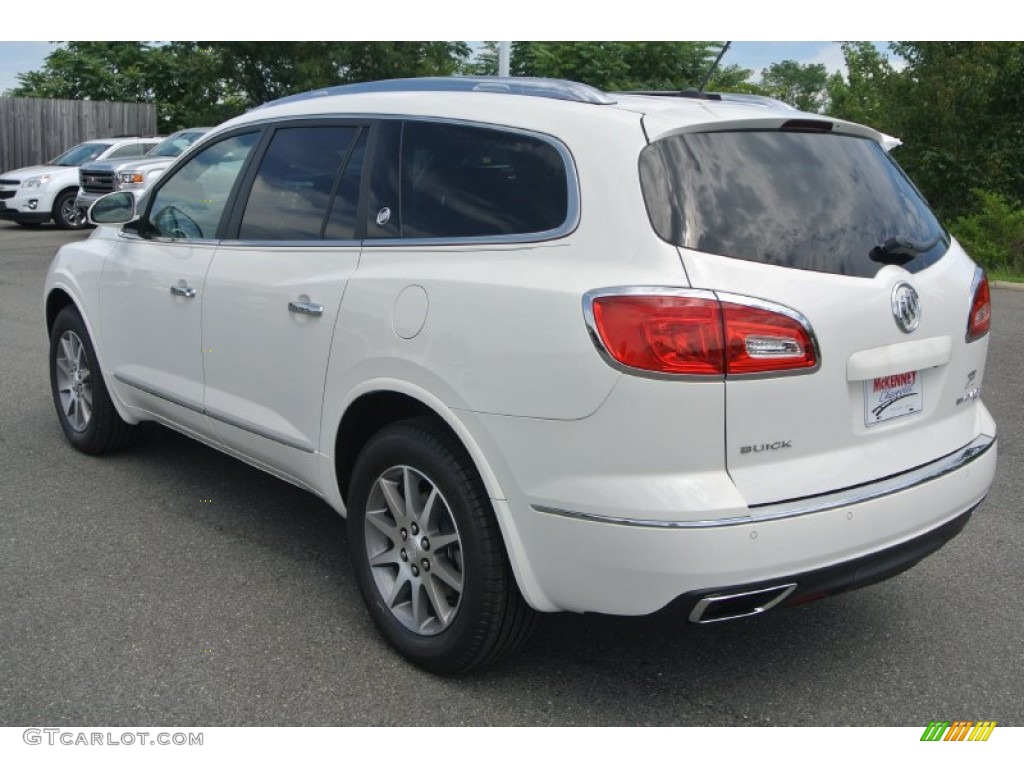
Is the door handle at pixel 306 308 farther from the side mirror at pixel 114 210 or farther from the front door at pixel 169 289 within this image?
the side mirror at pixel 114 210

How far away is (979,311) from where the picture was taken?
3422 millimetres

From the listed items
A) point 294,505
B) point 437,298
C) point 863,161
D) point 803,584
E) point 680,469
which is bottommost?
point 294,505

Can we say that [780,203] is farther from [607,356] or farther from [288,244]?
[288,244]

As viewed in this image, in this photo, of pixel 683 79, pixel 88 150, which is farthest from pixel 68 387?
pixel 683 79

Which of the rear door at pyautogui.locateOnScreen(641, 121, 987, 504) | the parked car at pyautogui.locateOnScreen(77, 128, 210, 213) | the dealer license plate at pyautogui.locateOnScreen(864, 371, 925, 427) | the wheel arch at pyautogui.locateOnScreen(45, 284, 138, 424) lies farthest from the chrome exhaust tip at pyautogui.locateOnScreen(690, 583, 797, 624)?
the parked car at pyautogui.locateOnScreen(77, 128, 210, 213)

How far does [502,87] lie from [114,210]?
8.10 ft

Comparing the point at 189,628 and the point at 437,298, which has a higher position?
the point at 437,298

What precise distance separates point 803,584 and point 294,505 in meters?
2.82

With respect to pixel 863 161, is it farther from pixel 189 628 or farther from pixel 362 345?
pixel 189 628

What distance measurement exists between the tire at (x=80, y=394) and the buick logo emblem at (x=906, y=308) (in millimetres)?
3903

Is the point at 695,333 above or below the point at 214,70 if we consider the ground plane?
below

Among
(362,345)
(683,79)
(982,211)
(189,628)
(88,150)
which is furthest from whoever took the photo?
(683,79)

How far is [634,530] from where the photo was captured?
107 inches
